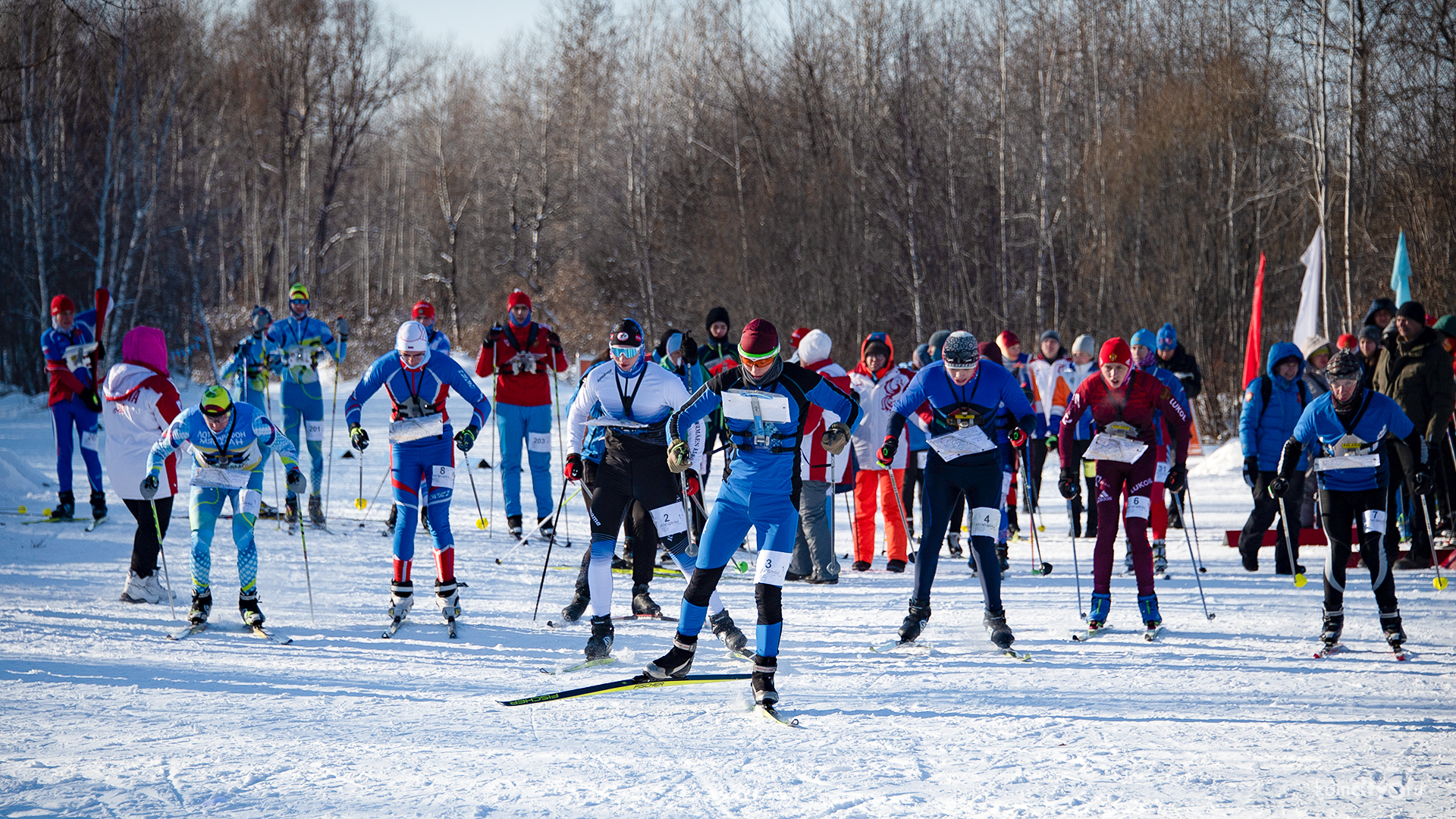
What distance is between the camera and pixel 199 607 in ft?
22.9

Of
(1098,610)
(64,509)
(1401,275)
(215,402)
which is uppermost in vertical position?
(1401,275)

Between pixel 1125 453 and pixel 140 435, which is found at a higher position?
pixel 140 435

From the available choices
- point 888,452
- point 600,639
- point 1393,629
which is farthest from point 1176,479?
point 600,639

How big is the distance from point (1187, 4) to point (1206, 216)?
1044cm

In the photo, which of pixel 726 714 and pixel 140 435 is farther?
pixel 140 435

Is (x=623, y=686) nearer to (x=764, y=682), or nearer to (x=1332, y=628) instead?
(x=764, y=682)

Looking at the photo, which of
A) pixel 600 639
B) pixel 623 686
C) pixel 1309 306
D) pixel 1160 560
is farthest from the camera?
pixel 1309 306

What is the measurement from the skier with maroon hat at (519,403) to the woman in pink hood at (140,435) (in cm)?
327

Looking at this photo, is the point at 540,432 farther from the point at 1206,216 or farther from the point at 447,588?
the point at 1206,216

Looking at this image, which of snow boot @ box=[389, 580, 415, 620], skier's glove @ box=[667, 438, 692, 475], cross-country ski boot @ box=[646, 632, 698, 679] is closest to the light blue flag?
skier's glove @ box=[667, 438, 692, 475]

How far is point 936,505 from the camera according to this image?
22.2 feet

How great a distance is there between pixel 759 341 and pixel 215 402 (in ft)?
12.1

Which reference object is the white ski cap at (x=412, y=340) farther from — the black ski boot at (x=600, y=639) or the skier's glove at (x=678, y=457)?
the skier's glove at (x=678, y=457)

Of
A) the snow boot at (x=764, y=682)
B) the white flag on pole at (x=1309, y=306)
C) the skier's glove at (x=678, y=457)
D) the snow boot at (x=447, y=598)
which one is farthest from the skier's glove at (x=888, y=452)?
the white flag on pole at (x=1309, y=306)
